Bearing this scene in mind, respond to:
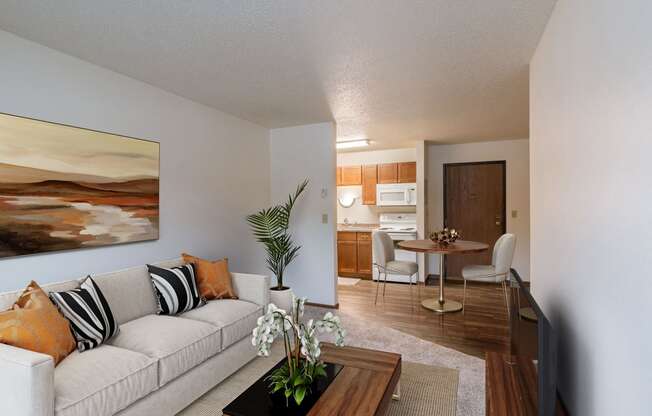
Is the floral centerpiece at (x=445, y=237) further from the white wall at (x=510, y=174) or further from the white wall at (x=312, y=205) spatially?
the white wall at (x=510, y=174)

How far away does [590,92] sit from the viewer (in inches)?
53.0

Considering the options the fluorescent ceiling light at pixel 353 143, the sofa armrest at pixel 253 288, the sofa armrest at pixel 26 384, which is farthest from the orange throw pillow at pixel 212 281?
the fluorescent ceiling light at pixel 353 143

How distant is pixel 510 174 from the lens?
551cm

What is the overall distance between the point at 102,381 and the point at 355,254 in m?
4.69

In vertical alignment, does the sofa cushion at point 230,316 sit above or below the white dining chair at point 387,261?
below

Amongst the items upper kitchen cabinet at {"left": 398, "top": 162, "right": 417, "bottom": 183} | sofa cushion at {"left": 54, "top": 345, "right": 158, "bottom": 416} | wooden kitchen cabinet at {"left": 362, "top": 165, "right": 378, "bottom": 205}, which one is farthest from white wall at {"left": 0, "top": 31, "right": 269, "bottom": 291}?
upper kitchen cabinet at {"left": 398, "top": 162, "right": 417, "bottom": 183}

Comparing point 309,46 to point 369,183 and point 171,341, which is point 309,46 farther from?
point 369,183

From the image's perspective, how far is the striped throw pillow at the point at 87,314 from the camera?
1.94 m

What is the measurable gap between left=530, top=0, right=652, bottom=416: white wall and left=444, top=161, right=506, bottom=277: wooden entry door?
3.82 m

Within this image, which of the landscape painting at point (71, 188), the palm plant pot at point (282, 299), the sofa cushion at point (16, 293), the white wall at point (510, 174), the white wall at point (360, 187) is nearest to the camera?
the sofa cushion at point (16, 293)

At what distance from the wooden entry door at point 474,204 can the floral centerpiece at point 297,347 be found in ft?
15.3

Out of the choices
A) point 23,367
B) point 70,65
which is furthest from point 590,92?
point 70,65

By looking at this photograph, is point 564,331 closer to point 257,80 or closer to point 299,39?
point 299,39

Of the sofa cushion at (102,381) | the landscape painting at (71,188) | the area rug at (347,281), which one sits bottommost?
the area rug at (347,281)
